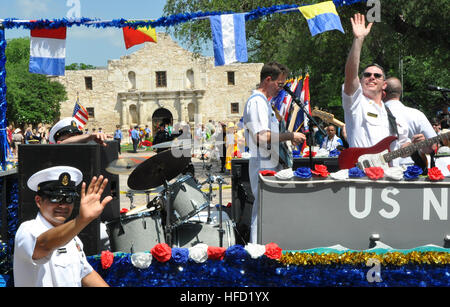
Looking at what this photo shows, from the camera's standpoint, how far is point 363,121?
4.17 m

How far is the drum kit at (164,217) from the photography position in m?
4.59

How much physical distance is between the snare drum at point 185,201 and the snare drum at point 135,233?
0.21m

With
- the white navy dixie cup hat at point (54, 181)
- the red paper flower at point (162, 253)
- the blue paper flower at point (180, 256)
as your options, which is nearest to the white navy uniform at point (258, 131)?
the blue paper flower at point (180, 256)

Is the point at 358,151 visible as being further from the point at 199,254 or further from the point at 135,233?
the point at 135,233

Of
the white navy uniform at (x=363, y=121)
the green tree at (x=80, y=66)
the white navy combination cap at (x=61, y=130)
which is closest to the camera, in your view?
the white navy uniform at (x=363, y=121)

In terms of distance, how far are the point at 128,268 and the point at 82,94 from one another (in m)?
53.5

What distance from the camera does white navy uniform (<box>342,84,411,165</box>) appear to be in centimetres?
413

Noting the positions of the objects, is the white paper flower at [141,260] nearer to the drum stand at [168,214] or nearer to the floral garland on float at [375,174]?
the drum stand at [168,214]

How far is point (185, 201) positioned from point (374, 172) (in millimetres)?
2022

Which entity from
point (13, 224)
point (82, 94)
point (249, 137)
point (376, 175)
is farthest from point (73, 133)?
point (82, 94)

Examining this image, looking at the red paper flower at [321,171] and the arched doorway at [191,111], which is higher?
the arched doorway at [191,111]

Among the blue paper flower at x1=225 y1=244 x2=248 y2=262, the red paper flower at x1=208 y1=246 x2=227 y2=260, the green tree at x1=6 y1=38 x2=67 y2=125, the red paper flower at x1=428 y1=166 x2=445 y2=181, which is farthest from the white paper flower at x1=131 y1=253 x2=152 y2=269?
the green tree at x1=6 y1=38 x2=67 y2=125

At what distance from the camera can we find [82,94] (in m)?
54.3

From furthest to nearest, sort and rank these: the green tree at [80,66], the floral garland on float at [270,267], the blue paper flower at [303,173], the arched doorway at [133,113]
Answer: the green tree at [80,66] < the arched doorway at [133,113] < the blue paper flower at [303,173] < the floral garland on float at [270,267]
